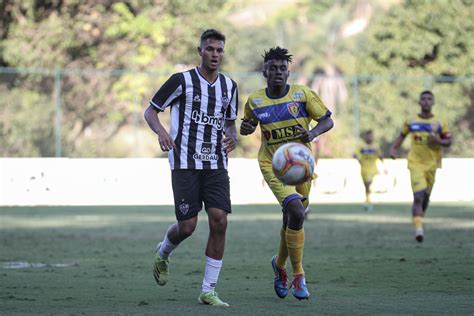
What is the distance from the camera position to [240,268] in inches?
469

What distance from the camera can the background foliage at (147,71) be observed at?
29062mm

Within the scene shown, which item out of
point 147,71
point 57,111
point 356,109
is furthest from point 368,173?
point 147,71

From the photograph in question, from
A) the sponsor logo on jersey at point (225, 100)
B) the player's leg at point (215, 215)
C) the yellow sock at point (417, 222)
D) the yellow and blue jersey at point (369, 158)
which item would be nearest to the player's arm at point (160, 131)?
the player's leg at point (215, 215)

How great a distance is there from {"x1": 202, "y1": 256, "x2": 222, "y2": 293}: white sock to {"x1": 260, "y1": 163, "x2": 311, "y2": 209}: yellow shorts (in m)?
0.85

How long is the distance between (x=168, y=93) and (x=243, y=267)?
3.82 metres

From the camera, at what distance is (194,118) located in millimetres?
8711

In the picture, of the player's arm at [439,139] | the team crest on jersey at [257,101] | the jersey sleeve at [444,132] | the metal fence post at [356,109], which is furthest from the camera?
the metal fence post at [356,109]

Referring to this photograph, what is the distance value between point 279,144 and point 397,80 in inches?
929

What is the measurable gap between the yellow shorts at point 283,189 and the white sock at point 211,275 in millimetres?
846

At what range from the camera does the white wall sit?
82.5 ft

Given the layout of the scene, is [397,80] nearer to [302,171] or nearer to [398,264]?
[398,264]

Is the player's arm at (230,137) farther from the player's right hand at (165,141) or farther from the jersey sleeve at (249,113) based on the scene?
the player's right hand at (165,141)

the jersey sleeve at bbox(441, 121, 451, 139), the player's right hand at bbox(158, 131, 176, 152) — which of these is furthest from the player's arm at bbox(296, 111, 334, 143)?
the jersey sleeve at bbox(441, 121, 451, 139)

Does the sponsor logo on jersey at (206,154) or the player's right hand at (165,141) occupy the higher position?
the player's right hand at (165,141)
